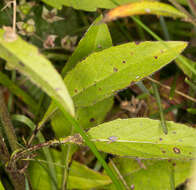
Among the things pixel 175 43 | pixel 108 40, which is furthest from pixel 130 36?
pixel 175 43

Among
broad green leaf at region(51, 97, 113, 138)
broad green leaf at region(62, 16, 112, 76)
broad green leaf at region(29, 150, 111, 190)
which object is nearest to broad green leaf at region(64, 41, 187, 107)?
broad green leaf at region(62, 16, 112, 76)

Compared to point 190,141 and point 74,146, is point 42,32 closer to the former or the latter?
point 74,146

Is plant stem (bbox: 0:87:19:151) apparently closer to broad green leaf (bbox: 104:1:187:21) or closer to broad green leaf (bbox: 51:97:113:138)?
broad green leaf (bbox: 51:97:113:138)

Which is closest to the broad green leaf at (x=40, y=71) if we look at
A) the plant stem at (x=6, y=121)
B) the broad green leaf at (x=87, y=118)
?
the plant stem at (x=6, y=121)

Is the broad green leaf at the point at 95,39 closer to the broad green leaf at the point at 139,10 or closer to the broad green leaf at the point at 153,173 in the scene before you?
the broad green leaf at the point at 139,10

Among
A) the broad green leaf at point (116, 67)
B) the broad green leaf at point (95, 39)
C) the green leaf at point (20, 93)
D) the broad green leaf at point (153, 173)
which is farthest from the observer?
the green leaf at point (20, 93)

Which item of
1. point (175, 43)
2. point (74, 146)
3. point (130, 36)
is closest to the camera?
point (175, 43)
